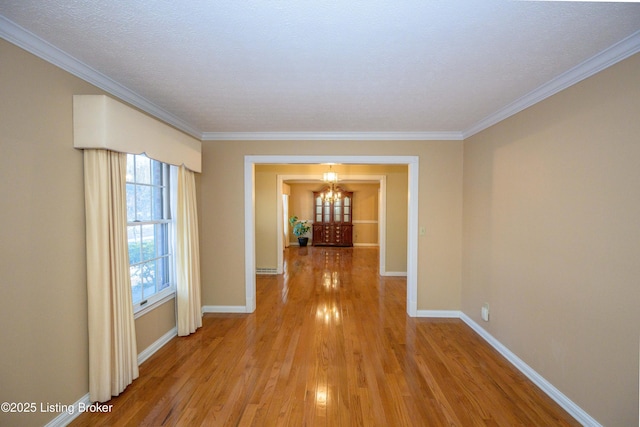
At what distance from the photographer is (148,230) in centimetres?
289

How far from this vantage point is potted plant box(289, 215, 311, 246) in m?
10.6

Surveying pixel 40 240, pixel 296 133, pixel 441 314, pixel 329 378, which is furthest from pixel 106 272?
pixel 441 314

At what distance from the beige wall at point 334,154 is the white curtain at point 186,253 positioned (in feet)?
1.91

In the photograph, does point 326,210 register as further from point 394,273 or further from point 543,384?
point 543,384

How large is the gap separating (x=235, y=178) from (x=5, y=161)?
2.38 m

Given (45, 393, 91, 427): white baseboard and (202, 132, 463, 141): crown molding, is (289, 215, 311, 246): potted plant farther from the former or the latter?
(45, 393, 91, 427): white baseboard

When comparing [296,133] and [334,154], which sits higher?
[296,133]

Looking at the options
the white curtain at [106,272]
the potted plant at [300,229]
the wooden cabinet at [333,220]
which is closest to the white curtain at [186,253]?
the white curtain at [106,272]

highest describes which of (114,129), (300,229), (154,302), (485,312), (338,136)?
(338,136)

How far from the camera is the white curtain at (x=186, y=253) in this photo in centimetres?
313

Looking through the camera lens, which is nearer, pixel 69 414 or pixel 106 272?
pixel 69 414

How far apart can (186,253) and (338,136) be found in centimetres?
238

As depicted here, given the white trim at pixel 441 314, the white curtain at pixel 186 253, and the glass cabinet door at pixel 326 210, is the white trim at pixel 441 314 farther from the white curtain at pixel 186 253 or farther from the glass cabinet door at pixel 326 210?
the glass cabinet door at pixel 326 210

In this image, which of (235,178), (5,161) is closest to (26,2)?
(5,161)
